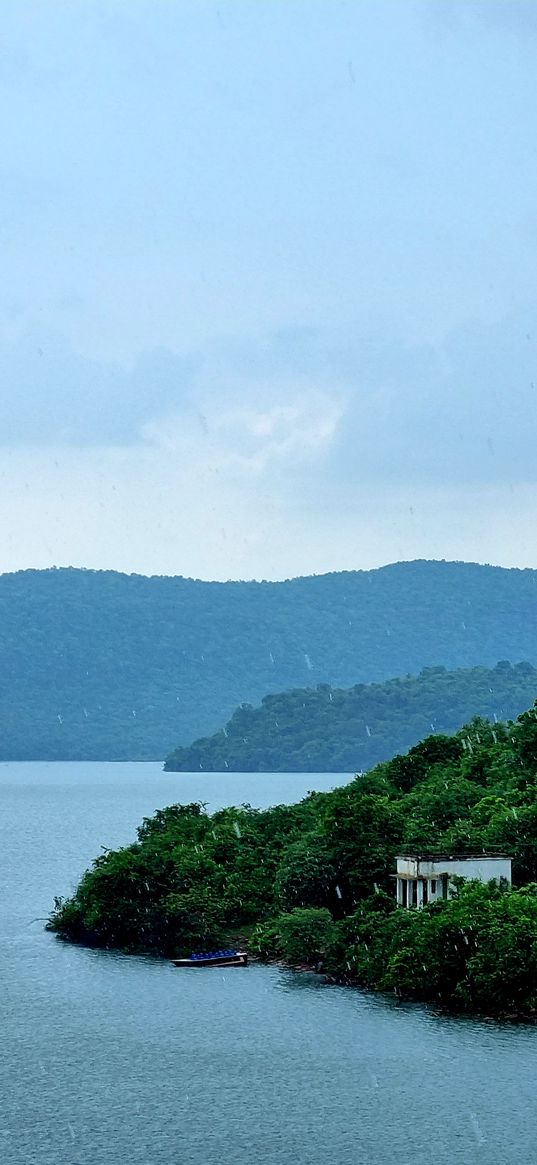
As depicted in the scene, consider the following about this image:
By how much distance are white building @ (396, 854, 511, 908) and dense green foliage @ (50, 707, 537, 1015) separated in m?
1.59

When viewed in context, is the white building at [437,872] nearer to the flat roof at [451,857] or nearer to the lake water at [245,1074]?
the flat roof at [451,857]

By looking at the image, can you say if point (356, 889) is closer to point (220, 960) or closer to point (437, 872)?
point (437, 872)

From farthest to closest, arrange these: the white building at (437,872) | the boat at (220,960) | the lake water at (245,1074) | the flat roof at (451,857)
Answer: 1. the boat at (220,960)
2. the flat roof at (451,857)
3. the white building at (437,872)
4. the lake water at (245,1074)

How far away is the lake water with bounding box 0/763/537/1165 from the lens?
54781 millimetres

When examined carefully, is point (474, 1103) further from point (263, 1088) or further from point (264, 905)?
point (264, 905)

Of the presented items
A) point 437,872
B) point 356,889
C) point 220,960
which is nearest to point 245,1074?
point 437,872

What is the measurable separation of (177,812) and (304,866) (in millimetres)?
30830

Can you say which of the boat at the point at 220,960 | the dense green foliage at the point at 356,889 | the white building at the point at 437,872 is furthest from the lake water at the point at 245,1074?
the white building at the point at 437,872

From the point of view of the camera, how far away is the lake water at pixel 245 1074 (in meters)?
54.8

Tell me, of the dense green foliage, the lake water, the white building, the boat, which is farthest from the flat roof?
the boat

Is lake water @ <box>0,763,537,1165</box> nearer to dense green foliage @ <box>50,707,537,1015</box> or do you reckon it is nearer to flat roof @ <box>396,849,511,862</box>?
dense green foliage @ <box>50,707,537,1015</box>

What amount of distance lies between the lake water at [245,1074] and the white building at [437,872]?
7.42 metres

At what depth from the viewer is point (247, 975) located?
85.9 metres

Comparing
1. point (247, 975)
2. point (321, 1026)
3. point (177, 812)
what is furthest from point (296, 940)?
point (177, 812)
